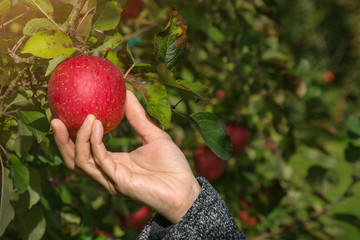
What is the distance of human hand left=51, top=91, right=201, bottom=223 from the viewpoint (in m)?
0.87

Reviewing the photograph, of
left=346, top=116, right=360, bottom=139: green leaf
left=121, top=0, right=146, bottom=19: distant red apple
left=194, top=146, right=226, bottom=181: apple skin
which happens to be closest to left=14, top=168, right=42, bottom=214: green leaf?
left=121, top=0, right=146, bottom=19: distant red apple

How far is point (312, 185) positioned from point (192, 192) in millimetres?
1234

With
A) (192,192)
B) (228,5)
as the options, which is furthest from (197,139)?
(192,192)

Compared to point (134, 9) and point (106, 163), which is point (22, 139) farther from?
point (134, 9)

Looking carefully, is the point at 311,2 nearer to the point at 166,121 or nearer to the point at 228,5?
the point at 228,5

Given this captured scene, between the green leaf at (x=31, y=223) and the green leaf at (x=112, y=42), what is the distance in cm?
52

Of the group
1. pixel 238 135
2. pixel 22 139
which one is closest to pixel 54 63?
pixel 22 139

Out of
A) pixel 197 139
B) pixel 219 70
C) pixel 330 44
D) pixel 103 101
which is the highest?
pixel 103 101

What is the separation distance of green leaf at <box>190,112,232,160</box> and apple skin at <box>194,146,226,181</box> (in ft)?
3.27

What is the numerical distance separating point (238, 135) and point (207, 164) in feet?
0.73

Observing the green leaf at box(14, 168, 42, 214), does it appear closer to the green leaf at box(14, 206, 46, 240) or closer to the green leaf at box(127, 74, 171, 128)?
the green leaf at box(14, 206, 46, 240)

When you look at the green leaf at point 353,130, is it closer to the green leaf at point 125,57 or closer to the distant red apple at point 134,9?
the distant red apple at point 134,9

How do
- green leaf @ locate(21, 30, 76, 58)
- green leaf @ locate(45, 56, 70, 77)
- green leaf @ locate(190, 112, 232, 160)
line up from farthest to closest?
1. green leaf @ locate(190, 112, 232, 160)
2. green leaf @ locate(45, 56, 70, 77)
3. green leaf @ locate(21, 30, 76, 58)

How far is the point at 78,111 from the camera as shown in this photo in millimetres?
862
